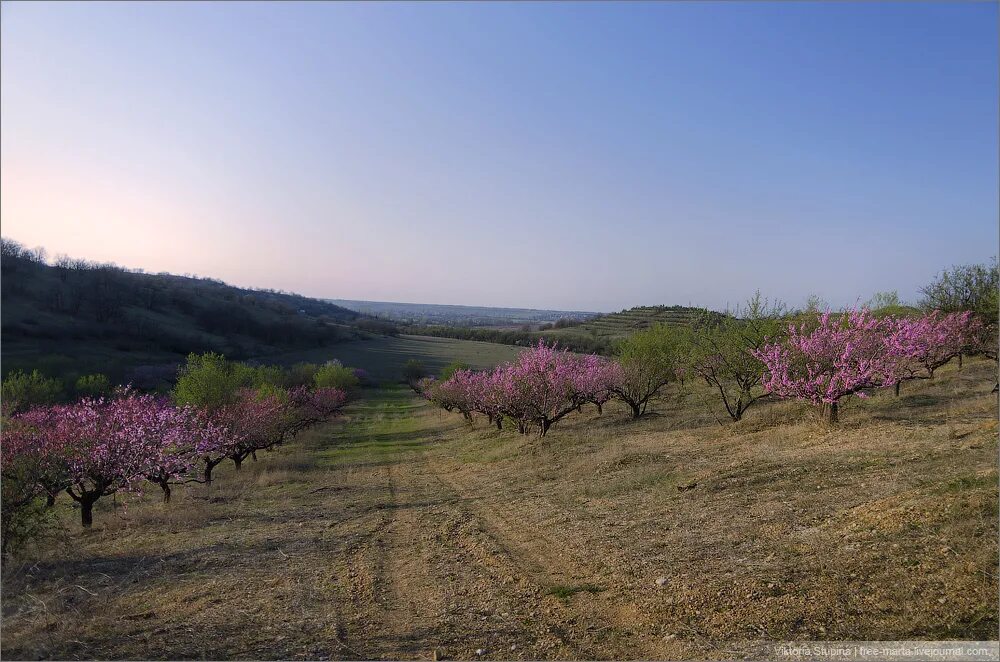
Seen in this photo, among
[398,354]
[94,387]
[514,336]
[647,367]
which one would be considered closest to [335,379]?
[94,387]

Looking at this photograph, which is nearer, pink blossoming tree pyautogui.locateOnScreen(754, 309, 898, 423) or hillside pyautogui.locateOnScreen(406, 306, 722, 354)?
pink blossoming tree pyautogui.locateOnScreen(754, 309, 898, 423)

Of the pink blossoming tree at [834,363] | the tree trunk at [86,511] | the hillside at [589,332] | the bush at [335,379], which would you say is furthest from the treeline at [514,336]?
the tree trunk at [86,511]

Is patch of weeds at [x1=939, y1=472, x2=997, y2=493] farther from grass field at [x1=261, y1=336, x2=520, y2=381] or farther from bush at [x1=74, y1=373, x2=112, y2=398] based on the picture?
grass field at [x1=261, y1=336, x2=520, y2=381]

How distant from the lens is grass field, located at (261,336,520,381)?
87938 millimetres

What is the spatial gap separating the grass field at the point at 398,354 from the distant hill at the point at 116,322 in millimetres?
8753

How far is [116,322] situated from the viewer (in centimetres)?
9206

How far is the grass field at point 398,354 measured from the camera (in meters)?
87.9

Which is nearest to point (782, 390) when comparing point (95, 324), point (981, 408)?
point (981, 408)

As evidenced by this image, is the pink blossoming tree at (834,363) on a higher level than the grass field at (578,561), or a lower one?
higher

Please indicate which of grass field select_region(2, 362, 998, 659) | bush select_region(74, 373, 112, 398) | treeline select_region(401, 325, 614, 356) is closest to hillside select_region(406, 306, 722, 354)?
treeline select_region(401, 325, 614, 356)

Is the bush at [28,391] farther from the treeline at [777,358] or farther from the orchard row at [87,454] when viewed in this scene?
the treeline at [777,358]

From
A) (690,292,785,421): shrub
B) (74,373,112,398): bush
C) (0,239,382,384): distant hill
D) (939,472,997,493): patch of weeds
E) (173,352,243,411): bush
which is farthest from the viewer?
(0,239,382,384): distant hill

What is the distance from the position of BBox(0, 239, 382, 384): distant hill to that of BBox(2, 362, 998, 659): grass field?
62.3 m

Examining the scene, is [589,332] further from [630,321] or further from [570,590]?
[570,590]
